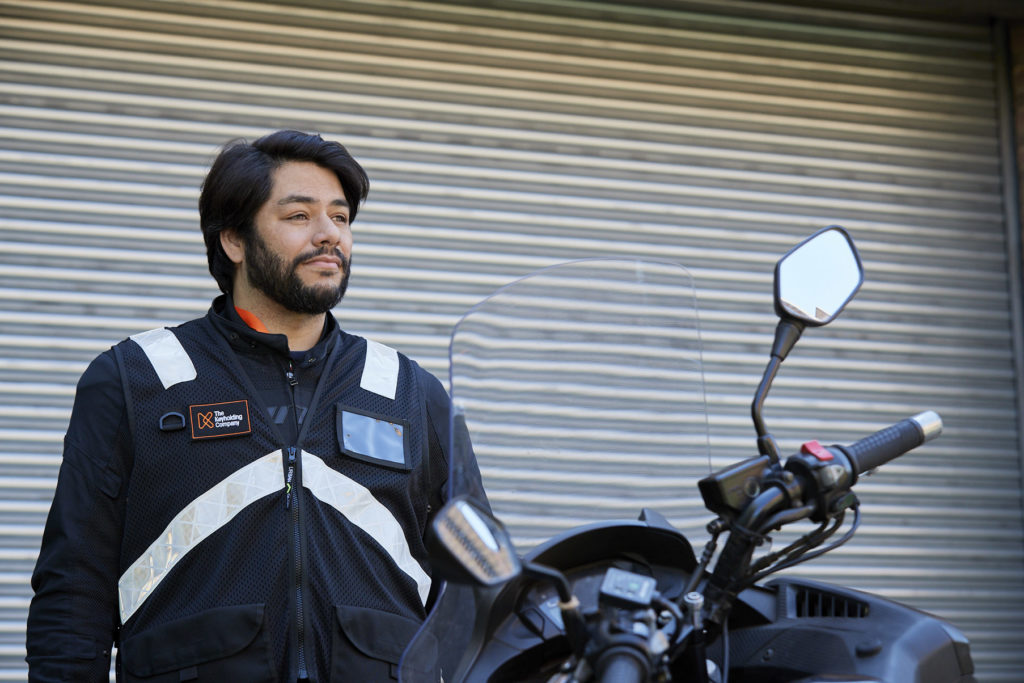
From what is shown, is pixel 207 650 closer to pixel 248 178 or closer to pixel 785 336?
pixel 248 178

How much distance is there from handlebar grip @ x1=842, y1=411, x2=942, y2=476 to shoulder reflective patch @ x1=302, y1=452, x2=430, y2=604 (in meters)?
1.37

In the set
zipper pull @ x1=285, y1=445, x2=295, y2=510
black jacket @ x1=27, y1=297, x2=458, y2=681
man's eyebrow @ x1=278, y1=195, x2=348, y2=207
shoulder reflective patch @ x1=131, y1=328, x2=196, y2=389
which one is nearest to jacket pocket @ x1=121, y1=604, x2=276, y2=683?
black jacket @ x1=27, y1=297, x2=458, y2=681

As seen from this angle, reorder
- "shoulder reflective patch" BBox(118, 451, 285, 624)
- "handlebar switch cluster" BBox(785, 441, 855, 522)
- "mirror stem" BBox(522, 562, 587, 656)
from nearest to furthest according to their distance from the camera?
1. "mirror stem" BBox(522, 562, 587, 656)
2. "handlebar switch cluster" BBox(785, 441, 855, 522)
3. "shoulder reflective patch" BBox(118, 451, 285, 624)

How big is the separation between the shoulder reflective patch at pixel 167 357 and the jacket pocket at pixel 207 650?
585 millimetres

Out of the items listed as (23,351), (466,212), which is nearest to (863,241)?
(466,212)

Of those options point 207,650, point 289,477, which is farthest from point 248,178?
point 207,650

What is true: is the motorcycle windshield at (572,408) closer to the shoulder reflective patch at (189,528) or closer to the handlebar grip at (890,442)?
the handlebar grip at (890,442)

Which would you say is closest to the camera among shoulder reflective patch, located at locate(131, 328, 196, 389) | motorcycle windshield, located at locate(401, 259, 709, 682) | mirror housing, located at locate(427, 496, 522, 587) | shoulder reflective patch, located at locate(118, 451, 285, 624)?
mirror housing, located at locate(427, 496, 522, 587)

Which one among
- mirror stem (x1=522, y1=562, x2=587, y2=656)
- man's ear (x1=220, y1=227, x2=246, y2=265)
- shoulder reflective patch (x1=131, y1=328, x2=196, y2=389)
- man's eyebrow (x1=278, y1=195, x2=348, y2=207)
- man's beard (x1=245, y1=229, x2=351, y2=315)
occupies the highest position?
man's eyebrow (x1=278, y1=195, x2=348, y2=207)

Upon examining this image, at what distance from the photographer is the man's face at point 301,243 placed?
113 inches

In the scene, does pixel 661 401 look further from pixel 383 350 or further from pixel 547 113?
pixel 547 113

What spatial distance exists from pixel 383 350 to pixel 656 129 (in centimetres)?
278

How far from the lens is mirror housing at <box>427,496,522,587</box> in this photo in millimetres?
1328

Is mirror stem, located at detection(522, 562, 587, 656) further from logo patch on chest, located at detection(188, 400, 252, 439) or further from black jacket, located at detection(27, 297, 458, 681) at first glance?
logo patch on chest, located at detection(188, 400, 252, 439)
